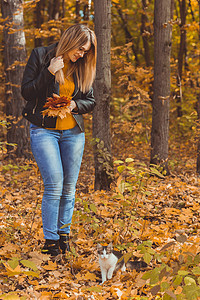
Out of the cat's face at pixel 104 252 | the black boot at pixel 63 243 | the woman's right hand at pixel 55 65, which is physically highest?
the woman's right hand at pixel 55 65

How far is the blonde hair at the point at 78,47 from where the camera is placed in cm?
272

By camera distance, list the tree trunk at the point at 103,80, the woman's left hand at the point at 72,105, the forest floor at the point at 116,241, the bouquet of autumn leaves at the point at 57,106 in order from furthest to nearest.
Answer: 1. the tree trunk at the point at 103,80
2. the woman's left hand at the point at 72,105
3. the bouquet of autumn leaves at the point at 57,106
4. the forest floor at the point at 116,241

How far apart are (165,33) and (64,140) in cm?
420

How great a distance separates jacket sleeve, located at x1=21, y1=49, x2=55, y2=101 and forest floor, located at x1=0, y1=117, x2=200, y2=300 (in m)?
0.95

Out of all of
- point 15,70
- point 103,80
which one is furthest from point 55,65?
point 15,70

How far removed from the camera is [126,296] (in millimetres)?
2420

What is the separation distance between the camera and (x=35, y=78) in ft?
9.09

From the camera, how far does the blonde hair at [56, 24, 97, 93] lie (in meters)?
Result: 2.72

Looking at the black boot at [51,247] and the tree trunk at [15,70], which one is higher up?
the tree trunk at [15,70]

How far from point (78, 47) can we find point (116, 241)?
2022 mm


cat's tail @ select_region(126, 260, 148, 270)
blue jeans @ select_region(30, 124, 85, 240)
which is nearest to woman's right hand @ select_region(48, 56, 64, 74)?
blue jeans @ select_region(30, 124, 85, 240)

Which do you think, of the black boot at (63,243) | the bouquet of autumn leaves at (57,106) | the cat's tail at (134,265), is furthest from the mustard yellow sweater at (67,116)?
the cat's tail at (134,265)

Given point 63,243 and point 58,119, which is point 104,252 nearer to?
point 63,243

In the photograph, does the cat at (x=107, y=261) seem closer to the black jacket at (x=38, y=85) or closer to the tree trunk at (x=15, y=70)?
the black jacket at (x=38, y=85)
